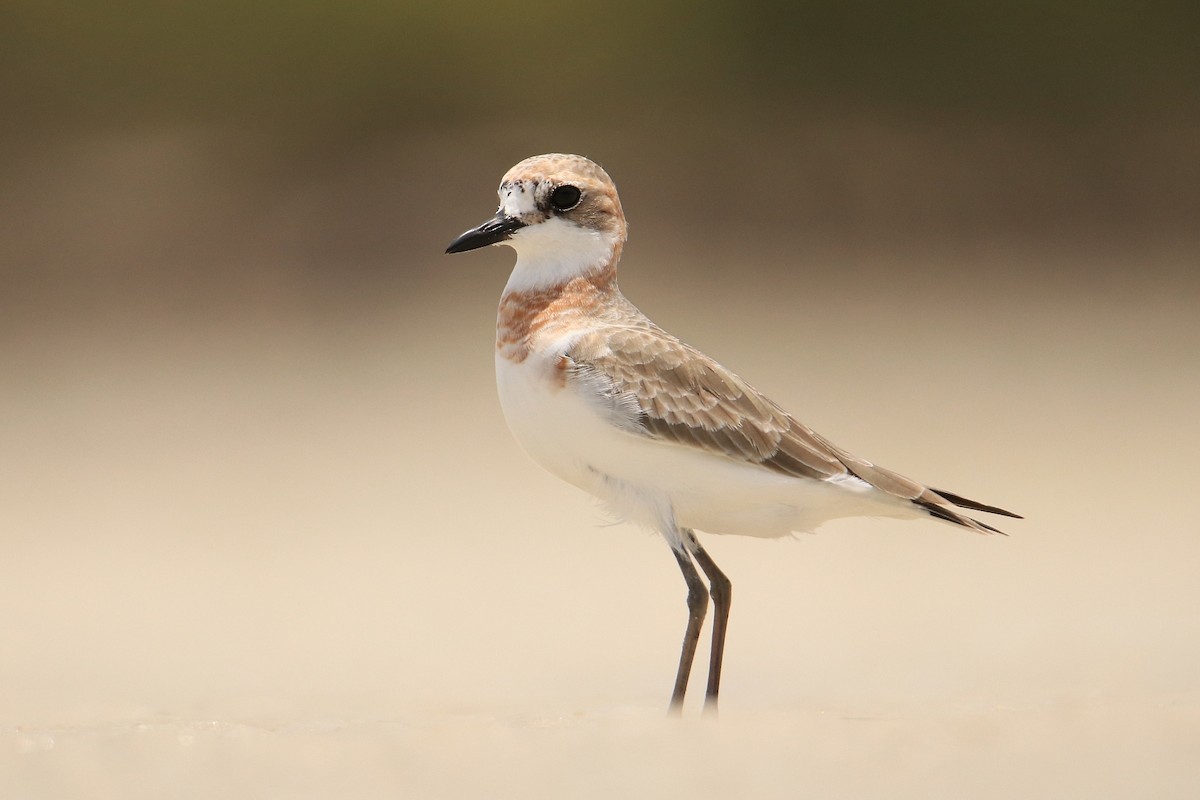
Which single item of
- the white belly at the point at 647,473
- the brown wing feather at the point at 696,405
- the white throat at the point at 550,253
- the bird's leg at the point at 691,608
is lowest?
the bird's leg at the point at 691,608

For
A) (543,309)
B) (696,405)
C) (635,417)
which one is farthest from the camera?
(543,309)

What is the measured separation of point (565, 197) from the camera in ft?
18.2

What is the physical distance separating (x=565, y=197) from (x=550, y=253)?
222 mm

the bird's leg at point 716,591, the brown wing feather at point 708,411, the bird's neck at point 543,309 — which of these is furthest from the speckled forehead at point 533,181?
the bird's leg at point 716,591

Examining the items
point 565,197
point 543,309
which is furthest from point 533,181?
point 543,309

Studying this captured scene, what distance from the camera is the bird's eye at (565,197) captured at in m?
5.53

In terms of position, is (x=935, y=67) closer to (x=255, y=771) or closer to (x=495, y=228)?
(x=495, y=228)

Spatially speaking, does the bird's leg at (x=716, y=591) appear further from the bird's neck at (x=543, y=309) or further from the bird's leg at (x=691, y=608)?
the bird's neck at (x=543, y=309)

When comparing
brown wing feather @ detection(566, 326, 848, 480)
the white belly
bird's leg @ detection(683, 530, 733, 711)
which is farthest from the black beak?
bird's leg @ detection(683, 530, 733, 711)

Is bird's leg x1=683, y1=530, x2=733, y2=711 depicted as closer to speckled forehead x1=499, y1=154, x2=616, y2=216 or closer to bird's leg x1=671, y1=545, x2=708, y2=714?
bird's leg x1=671, y1=545, x2=708, y2=714

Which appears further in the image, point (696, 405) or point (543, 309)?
point (543, 309)

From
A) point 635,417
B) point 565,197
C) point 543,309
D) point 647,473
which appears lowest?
point 647,473

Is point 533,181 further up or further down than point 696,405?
further up

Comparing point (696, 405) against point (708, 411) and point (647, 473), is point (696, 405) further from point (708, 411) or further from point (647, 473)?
point (647, 473)
